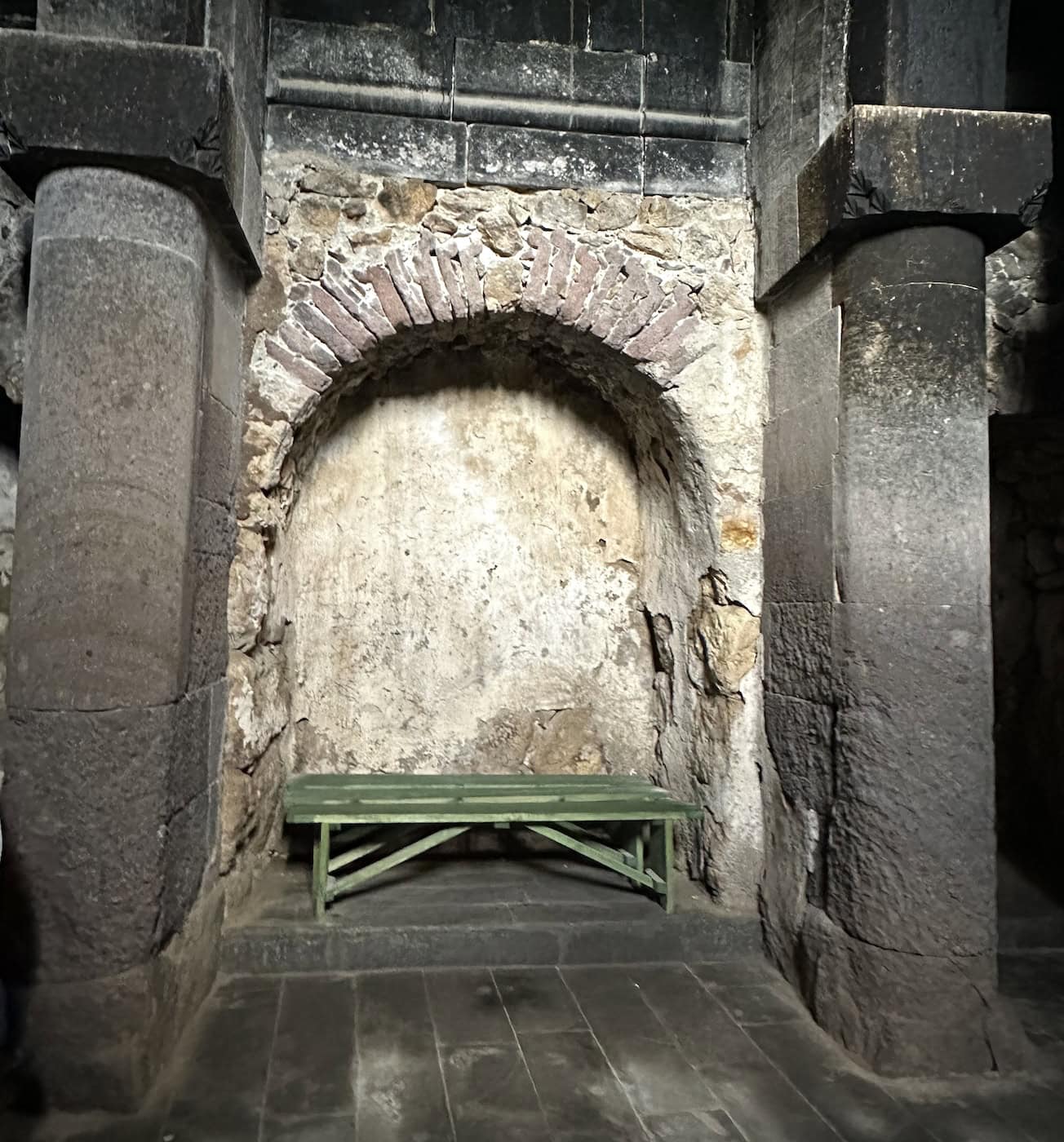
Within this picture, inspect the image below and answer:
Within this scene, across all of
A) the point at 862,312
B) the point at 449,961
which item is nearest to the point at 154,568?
the point at 449,961

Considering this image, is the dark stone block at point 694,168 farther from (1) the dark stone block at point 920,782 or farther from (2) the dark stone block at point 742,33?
(1) the dark stone block at point 920,782

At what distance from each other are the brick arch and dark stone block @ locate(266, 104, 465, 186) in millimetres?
273

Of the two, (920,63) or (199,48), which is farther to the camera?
(920,63)

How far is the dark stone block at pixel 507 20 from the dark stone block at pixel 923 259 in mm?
1512

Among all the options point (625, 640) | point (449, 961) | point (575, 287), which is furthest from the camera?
point (625, 640)

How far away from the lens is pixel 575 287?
2932 mm

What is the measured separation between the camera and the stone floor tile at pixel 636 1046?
2.04m

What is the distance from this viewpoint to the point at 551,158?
298 cm

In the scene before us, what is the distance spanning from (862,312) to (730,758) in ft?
5.33

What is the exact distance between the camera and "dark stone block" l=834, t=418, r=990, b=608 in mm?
2350

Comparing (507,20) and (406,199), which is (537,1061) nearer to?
(406,199)

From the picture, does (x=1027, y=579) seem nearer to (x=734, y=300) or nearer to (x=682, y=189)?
(x=734, y=300)

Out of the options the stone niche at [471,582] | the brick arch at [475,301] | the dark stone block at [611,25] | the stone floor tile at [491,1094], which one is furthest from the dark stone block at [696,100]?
the stone floor tile at [491,1094]

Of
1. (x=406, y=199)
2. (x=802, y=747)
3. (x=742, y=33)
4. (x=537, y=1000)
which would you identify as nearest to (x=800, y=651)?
(x=802, y=747)
